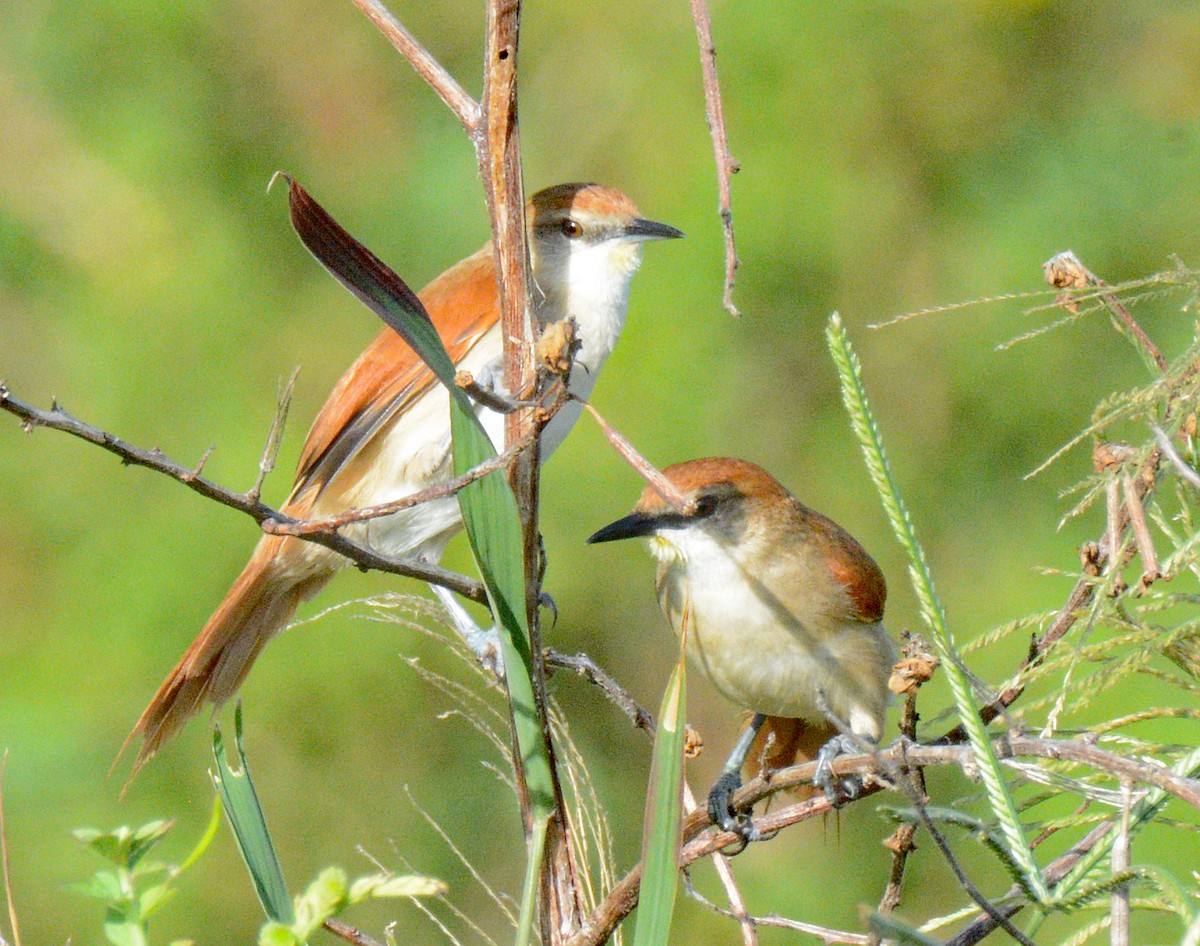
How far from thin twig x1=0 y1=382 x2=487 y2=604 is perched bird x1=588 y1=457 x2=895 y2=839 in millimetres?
1361

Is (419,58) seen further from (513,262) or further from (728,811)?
(728,811)

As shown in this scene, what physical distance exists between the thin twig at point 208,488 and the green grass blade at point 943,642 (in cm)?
52

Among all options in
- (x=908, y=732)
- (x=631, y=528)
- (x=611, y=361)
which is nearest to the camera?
(x=908, y=732)

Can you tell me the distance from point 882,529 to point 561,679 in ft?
4.44

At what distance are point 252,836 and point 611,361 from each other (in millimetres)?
3365

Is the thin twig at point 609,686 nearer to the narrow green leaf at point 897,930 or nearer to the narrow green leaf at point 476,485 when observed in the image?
the narrow green leaf at point 476,485

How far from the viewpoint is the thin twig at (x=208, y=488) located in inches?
47.8

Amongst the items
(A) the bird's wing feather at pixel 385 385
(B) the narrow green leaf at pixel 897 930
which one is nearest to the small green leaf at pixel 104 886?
(B) the narrow green leaf at pixel 897 930

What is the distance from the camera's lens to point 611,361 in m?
4.63

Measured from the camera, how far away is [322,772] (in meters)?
4.72

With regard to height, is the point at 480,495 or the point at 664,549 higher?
the point at 664,549

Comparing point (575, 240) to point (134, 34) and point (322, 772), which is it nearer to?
point (322, 772)

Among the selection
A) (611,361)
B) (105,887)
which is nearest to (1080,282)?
(105,887)

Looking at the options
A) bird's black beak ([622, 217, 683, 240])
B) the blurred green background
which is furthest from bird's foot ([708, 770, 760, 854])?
the blurred green background
